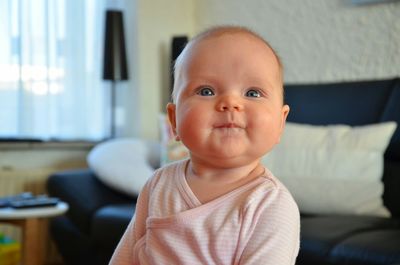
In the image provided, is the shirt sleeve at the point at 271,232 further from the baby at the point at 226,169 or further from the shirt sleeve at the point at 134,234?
the shirt sleeve at the point at 134,234

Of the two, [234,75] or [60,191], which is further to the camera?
[60,191]

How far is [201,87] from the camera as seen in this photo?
2.41ft

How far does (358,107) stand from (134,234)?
5.60 ft

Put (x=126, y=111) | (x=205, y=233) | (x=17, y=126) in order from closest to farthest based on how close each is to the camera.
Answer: (x=205, y=233) < (x=17, y=126) < (x=126, y=111)

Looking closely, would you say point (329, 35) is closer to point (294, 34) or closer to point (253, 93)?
point (294, 34)

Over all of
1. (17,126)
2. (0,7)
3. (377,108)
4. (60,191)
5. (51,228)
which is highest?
(0,7)

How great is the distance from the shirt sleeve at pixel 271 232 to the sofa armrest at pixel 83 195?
5.98 ft

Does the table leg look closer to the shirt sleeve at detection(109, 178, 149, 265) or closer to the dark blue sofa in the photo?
the dark blue sofa

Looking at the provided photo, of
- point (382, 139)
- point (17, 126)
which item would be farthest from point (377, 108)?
point (17, 126)

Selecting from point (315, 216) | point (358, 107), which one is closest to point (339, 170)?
point (315, 216)

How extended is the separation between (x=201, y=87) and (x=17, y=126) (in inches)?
101

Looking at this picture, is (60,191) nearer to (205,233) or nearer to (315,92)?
(315,92)

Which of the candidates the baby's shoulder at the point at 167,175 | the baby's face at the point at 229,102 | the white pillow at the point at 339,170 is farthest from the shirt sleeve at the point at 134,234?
the white pillow at the point at 339,170

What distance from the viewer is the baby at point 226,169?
692 mm
